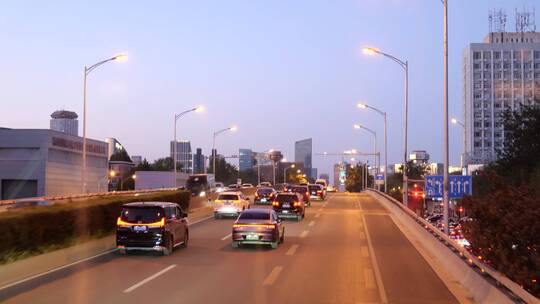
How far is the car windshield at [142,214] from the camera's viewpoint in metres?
20.0

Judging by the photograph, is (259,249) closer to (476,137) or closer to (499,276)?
(499,276)

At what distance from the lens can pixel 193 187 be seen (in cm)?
6581

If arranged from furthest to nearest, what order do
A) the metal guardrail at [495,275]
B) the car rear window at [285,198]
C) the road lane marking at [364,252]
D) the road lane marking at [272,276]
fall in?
1. the car rear window at [285,198]
2. the road lane marking at [364,252]
3. the road lane marking at [272,276]
4. the metal guardrail at [495,275]

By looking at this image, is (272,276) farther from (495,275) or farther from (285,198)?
(285,198)

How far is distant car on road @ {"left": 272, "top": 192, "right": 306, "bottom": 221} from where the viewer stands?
37.4 meters

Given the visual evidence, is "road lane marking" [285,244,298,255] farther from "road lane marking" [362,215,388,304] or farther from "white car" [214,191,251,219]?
"white car" [214,191,251,219]

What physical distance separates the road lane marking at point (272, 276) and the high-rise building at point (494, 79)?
16666cm

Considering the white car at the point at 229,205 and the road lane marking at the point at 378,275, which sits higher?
the white car at the point at 229,205

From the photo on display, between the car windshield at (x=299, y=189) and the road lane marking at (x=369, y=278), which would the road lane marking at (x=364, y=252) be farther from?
the car windshield at (x=299, y=189)

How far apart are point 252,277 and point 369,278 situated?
289 cm

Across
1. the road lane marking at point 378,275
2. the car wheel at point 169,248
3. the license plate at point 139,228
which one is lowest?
the road lane marking at point 378,275

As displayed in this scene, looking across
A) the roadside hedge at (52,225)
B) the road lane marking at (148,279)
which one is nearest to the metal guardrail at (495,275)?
the road lane marking at (148,279)

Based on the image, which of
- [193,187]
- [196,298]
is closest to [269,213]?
[196,298]

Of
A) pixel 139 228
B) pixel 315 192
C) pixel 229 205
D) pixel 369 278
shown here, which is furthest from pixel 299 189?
pixel 369 278
